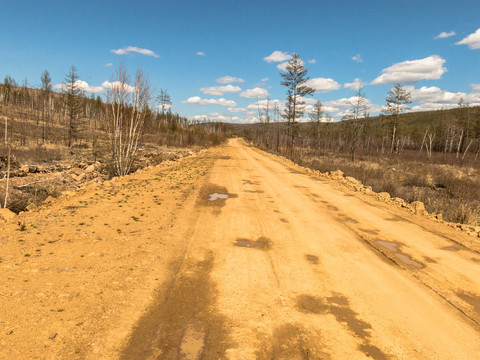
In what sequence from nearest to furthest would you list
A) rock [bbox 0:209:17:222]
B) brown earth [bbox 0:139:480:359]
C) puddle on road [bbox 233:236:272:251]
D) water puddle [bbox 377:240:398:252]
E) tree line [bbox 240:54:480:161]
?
1. brown earth [bbox 0:139:480:359]
2. puddle on road [bbox 233:236:272:251]
3. water puddle [bbox 377:240:398:252]
4. rock [bbox 0:209:17:222]
5. tree line [bbox 240:54:480:161]

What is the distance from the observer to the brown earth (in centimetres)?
275

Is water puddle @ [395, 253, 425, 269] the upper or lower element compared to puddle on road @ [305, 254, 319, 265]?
upper

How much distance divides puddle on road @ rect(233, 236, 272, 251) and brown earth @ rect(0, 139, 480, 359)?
0.13 ft

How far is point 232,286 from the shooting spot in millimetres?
3873

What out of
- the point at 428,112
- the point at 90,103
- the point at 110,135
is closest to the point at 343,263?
the point at 110,135

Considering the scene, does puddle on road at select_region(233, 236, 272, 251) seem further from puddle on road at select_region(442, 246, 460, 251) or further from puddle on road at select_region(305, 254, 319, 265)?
puddle on road at select_region(442, 246, 460, 251)

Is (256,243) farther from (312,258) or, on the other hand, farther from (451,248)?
(451,248)

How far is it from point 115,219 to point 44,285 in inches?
118

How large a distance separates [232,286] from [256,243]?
66.2 inches

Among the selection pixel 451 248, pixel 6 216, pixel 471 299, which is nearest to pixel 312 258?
pixel 471 299

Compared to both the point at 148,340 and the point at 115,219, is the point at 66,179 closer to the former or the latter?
the point at 115,219

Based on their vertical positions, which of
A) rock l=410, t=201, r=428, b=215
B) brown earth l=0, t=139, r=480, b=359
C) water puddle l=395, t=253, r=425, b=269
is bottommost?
brown earth l=0, t=139, r=480, b=359

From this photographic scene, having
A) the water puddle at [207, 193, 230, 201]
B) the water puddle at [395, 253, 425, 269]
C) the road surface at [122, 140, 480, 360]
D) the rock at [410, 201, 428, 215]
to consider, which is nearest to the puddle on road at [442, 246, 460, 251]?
the road surface at [122, 140, 480, 360]

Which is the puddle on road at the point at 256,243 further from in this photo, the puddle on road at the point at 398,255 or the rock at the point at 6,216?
the rock at the point at 6,216
